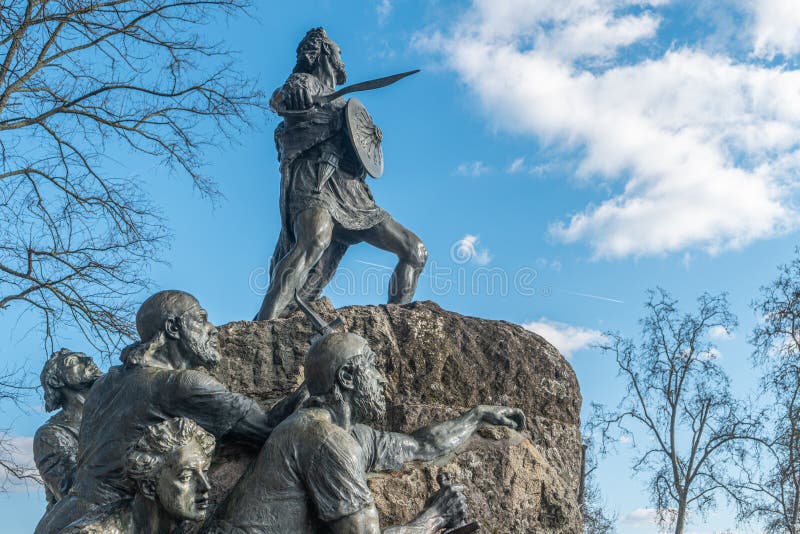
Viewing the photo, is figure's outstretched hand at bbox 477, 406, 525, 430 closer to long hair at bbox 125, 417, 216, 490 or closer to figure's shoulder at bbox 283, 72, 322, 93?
long hair at bbox 125, 417, 216, 490

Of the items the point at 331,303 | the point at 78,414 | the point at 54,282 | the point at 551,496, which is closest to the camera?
the point at 551,496

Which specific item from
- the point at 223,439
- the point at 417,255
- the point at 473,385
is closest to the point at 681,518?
the point at 417,255

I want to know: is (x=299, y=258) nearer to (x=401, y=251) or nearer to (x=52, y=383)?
(x=401, y=251)

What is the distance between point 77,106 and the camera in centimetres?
1088

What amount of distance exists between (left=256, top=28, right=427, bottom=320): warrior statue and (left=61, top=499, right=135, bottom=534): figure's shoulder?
3.51 m

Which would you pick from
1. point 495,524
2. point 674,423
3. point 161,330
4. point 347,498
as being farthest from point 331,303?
point 674,423

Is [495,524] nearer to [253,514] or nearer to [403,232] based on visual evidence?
[253,514]

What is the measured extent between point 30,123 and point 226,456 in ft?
23.4

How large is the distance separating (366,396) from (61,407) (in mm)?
3152

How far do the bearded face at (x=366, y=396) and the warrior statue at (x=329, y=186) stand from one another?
3096 mm

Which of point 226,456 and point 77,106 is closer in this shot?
point 226,456

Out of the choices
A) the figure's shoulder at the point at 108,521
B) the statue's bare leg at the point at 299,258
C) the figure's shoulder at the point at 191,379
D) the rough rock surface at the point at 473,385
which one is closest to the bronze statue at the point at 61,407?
the statue's bare leg at the point at 299,258

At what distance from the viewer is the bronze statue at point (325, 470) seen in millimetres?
3906

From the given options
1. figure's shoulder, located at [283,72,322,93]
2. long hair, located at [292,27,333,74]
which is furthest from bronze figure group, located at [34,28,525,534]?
long hair, located at [292,27,333,74]
